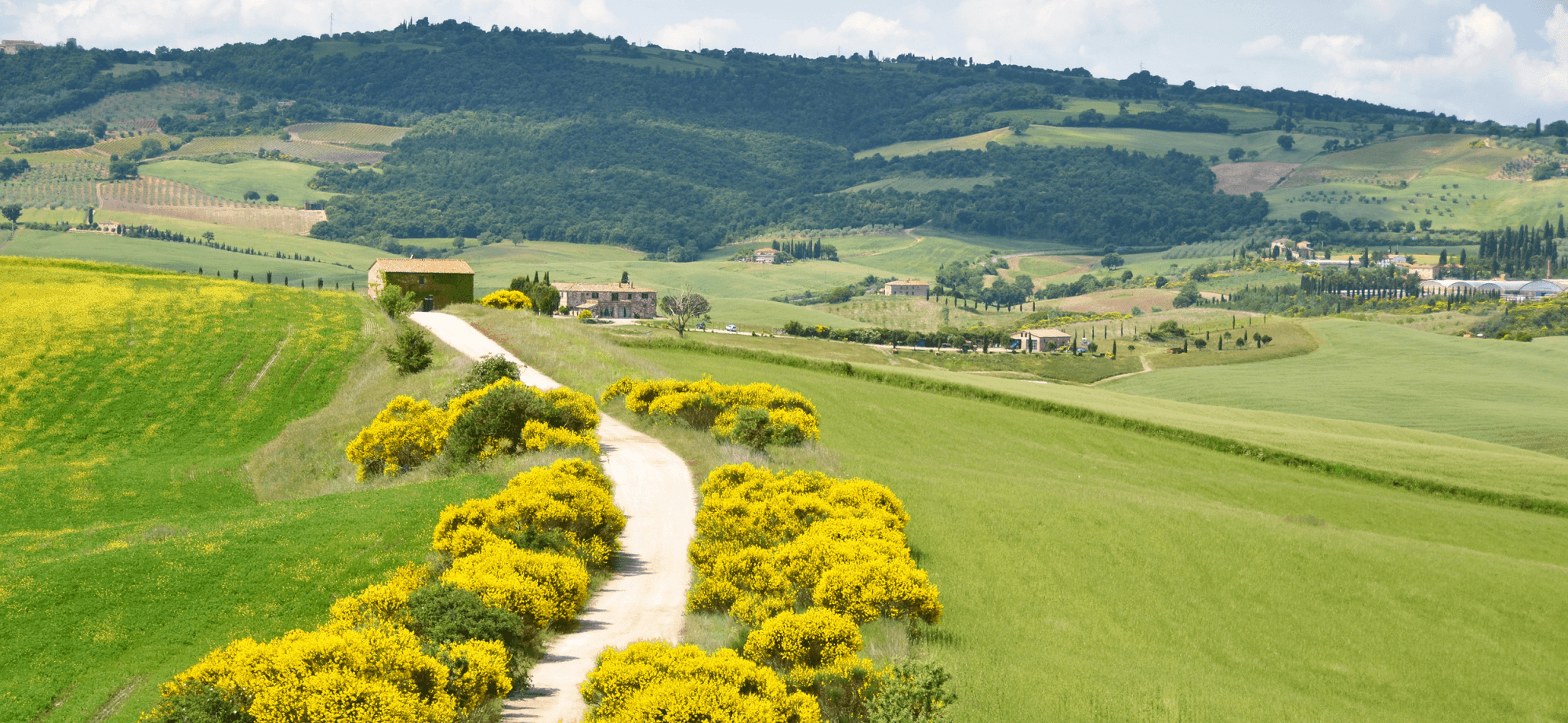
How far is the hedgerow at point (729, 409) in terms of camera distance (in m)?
37.5

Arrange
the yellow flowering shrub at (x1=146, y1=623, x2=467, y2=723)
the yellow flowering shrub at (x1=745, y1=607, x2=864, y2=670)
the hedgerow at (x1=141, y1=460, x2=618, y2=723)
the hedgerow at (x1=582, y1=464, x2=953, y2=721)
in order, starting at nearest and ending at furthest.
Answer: the yellow flowering shrub at (x1=146, y1=623, x2=467, y2=723) < the hedgerow at (x1=141, y1=460, x2=618, y2=723) < the hedgerow at (x1=582, y1=464, x2=953, y2=721) < the yellow flowering shrub at (x1=745, y1=607, x2=864, y2=670)

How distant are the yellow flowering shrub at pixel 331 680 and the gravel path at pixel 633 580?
170 centimetres

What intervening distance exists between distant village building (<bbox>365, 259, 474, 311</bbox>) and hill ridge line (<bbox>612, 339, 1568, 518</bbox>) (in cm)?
2795

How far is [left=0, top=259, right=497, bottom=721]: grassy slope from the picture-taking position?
18438 millimetres

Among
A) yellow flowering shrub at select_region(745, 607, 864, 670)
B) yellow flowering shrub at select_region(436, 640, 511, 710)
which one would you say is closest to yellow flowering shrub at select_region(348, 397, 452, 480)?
yellow flowering shrub at select_region(436, 640, 511, 710)

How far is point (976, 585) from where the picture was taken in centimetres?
2423

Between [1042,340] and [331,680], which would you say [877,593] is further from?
[1042,340]

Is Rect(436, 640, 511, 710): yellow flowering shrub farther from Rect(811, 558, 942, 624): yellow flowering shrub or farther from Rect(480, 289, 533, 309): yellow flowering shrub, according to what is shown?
Rect(480, 289, 533, 309): yellow flowering shrub

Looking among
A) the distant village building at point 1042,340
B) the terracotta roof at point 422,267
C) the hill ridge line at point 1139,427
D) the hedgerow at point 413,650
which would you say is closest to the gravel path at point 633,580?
the hedgerow at point 413,650

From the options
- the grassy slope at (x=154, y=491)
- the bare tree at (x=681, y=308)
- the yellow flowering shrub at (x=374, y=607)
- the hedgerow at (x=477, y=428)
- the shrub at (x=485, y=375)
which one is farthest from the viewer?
the bare tree at (x=681, y=308)

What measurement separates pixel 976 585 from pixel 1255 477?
32.5 m

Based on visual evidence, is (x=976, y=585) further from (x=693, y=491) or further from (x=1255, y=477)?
(x=1255, y=477)

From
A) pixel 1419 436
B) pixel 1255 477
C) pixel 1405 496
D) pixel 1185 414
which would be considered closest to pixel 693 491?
pixel 1255 477

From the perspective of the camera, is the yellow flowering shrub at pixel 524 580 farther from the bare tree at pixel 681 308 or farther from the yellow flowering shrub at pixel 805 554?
the bare tree at pixel 681 308
